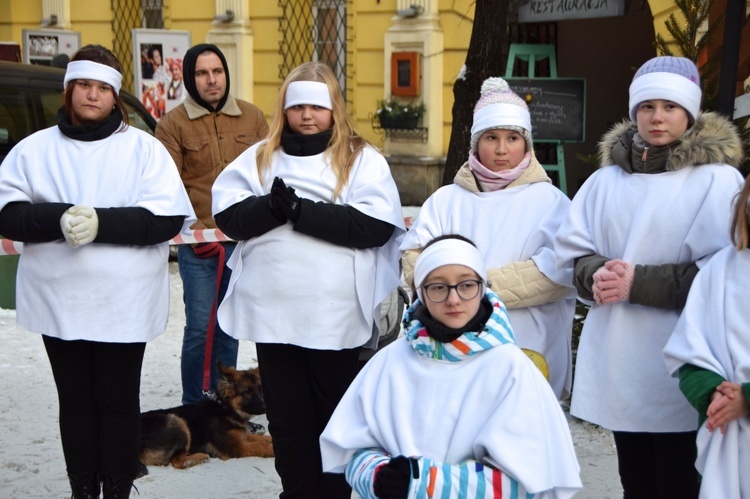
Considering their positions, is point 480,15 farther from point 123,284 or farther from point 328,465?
point 328,465

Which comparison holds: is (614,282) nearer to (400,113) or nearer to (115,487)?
(115,487)

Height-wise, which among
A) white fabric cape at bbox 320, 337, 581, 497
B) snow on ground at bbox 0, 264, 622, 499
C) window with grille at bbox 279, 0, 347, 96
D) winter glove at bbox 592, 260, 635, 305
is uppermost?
window with grille at bbox 279, 0, 347, 96

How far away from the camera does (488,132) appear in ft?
13.0

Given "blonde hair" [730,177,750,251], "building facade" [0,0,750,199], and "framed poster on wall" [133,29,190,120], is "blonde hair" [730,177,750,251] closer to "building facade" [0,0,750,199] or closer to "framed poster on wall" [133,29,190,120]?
"framed poster on wall" [133,29,190,120]

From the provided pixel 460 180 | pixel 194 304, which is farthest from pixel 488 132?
pixel 194 304

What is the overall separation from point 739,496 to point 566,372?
1054 mm

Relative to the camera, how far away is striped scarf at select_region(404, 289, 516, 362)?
2953 millimetres

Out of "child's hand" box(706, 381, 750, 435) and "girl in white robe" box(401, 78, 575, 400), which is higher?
"girl in white robe" box(401, 78, 575, 400)

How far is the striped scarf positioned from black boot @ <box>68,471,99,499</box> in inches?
72.3

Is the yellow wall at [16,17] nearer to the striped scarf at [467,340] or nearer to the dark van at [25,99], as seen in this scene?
the dark van at [25,99]

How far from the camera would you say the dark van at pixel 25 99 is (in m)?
8.44

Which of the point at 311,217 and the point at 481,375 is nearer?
the point at 481,375

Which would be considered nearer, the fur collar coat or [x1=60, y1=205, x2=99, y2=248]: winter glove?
the fur collar coat

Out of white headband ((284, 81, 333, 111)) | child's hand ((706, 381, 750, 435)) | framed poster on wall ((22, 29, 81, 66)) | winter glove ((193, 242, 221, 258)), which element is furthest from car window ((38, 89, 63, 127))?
child's hand ((706, 381, 750, 435))
